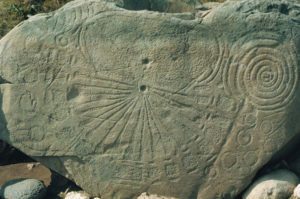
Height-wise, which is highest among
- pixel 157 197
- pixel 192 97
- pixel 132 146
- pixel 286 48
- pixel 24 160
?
pixel 286 48

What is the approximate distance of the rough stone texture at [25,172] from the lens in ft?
18.7

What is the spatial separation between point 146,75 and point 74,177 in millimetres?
1062

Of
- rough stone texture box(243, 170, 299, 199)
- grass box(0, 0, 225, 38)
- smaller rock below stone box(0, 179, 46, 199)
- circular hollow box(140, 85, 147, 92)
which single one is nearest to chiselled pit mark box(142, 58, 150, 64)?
circular hollow box(140, 85, 147, 92)

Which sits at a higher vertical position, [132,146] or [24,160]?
[132,146]

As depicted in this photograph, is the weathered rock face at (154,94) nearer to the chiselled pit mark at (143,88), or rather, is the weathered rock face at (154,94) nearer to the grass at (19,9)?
the chiselled pit mark at (143,88)

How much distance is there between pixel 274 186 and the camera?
467 cm

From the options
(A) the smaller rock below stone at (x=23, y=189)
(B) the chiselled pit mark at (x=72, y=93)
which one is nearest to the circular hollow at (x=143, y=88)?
(B) the chiselled pit mark at (x=72, y=93)

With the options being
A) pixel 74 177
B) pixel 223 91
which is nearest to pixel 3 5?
pixel 74 177

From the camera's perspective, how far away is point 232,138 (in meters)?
4.70

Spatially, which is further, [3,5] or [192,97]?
[3,5]

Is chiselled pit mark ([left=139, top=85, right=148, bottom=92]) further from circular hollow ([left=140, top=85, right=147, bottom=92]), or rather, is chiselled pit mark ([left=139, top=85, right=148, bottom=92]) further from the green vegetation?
the green vegetation

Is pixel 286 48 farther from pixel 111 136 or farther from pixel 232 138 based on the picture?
pixel 111 136

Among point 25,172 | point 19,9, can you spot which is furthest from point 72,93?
point 19,9

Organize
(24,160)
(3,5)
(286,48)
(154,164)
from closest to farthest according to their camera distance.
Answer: (286,48)
(154,164)
(24,160)
(3,5)
